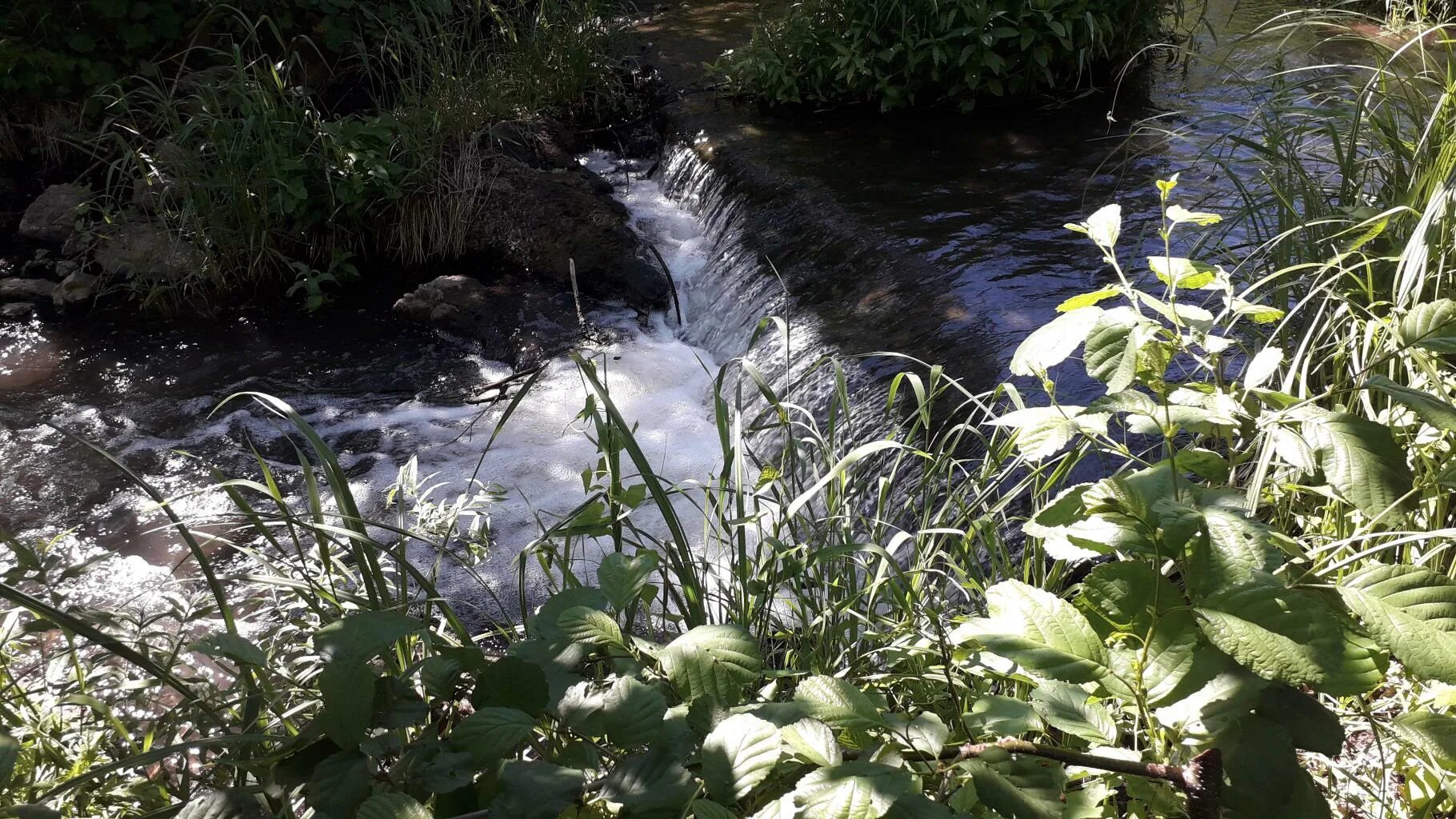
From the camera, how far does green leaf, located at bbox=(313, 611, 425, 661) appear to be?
3.60 ft

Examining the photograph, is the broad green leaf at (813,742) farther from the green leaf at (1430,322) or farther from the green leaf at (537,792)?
the green leaf at (1430,322)

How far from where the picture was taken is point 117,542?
422cm

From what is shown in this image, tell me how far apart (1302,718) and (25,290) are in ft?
25.2

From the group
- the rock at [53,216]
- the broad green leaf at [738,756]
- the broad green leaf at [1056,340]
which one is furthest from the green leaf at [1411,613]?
the rock at [53,216]

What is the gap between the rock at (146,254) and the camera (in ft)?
20.4

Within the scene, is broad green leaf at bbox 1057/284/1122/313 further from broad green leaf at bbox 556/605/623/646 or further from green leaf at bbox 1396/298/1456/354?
broad green leaf at bbox 556/605/623/646

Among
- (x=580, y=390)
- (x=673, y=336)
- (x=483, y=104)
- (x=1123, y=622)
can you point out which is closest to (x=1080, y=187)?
(x=673, y=336)

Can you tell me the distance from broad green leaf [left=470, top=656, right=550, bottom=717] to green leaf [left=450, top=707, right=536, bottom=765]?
3 centimetres

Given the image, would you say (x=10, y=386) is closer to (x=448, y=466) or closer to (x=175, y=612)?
(x=448, y=466)

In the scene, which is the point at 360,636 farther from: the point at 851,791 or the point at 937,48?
the point at 937,48

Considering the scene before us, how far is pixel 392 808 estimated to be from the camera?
3.27ft

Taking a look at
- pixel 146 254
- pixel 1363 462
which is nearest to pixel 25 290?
pixel 146 254

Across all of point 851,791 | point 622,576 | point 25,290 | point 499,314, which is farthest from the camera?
Answer: point 25,290

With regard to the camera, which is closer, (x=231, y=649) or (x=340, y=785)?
(x=340, y=785)
